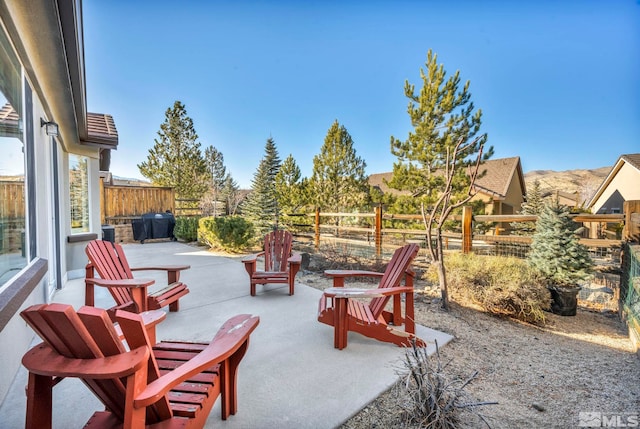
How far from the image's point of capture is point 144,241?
1055 cm

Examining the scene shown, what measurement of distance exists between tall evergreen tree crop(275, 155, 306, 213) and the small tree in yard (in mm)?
5395

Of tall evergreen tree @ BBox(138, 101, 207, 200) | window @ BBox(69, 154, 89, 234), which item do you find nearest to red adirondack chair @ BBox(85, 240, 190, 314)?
window @ BBox(69, 154, 89, 234)

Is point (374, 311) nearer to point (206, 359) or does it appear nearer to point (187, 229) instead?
point (206, 359)

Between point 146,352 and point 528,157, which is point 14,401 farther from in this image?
point 528,157

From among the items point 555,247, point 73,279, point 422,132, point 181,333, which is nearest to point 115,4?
point 73,279

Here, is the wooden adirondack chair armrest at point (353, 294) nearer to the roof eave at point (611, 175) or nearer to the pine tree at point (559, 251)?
the pine tree at point (559, 251)

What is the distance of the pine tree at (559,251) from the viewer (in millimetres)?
4258

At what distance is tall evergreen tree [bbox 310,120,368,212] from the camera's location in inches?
600

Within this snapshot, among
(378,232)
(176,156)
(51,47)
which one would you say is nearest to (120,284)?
(51,47)

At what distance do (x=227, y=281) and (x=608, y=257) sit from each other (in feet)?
21.9

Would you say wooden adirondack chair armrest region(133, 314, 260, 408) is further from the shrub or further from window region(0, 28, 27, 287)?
window region(0, 28, 27, 287)
